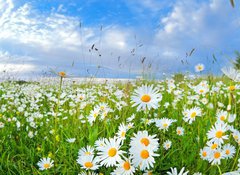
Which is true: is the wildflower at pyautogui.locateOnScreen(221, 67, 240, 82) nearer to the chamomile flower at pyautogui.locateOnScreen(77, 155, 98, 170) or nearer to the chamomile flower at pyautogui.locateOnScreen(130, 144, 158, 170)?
the chamomile flower at pyautogui.locateOnScreen(130, 144, 158, 170)

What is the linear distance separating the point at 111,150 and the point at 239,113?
8.59ft

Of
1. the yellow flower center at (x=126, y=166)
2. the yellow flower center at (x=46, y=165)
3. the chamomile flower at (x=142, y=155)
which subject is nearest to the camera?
the chamomile flower at (x=142, y=155)

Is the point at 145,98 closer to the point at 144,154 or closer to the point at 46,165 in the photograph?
the point at 144,154

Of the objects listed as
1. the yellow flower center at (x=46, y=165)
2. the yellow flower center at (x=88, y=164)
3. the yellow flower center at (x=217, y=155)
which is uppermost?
the yellow flower center at (x=217, y=155)

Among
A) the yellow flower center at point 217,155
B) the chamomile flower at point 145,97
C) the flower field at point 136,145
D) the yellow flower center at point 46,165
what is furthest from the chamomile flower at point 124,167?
the yellow flower center at point 46,165

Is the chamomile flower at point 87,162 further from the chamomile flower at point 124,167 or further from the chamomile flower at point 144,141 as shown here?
the chamomile flower at point 144,141

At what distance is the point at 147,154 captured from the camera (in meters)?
1.50

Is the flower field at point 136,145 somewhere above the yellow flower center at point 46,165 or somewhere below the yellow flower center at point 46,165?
above

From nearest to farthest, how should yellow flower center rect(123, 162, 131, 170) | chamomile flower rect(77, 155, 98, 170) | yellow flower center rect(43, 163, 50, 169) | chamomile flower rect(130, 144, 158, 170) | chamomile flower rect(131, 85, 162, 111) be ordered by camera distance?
chamomile flower rect(130, 144, 158, 170) < yellow flower center rect(123, 162, 131, 170) < chamomile flower rect(131, 85, 162, 111) < chamomile flower rect(77, 155, 98, 170) < yellow flower center rect(43, 163, 50, 169)

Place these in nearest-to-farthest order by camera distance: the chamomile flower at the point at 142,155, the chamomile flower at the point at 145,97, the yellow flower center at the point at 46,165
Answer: the chamomile flower at the point at 142,155 → the chamomile flower at the point at 145,97 → the yellow flower center at the point at 46,165

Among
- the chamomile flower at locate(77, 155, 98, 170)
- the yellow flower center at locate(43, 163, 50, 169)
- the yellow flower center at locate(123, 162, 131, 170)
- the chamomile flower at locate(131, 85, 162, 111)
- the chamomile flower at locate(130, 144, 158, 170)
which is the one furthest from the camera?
the yellow flower center at locate(43, 163, 50, 169)

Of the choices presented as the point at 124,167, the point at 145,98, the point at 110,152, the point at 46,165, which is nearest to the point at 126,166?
the point at 124,167

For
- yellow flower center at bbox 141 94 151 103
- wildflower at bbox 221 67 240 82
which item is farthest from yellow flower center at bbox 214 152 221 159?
yellow flower center at bbox 141 94 151 103

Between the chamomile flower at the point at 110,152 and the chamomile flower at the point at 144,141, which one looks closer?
the chamomile flower at the point at 144,141
